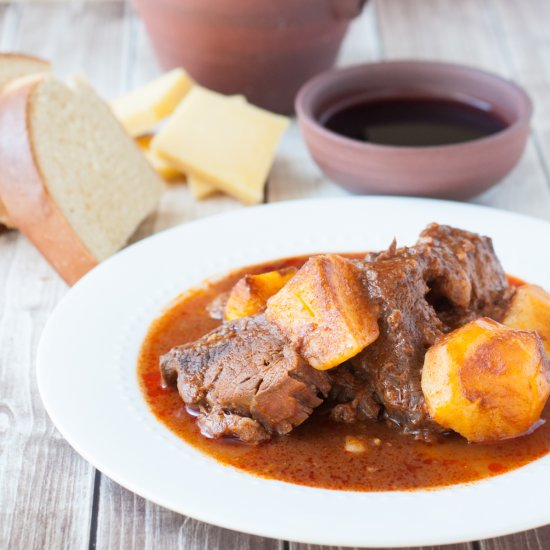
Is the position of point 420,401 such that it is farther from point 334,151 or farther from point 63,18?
point 63,18

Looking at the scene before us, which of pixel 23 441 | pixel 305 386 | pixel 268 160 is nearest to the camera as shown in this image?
pixel 305 386

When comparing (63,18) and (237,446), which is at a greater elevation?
(237,446)

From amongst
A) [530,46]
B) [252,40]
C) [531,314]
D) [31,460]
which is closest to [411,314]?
[531,314]

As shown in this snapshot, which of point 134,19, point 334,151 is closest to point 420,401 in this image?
point 334,151

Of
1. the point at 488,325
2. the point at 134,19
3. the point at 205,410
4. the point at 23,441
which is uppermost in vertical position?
the point at 488,325

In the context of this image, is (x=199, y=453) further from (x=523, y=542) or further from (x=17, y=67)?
(x=17, y=67)

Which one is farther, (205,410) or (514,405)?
(205,410)
